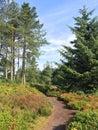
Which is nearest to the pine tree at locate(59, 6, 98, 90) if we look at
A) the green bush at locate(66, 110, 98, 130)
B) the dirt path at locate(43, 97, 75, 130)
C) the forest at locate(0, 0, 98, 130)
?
the forest at locate(0, 0, 98, 130)

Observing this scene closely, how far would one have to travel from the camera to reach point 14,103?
55.4ft

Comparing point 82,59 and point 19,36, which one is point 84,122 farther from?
point 19,36

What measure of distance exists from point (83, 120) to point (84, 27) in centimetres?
1671

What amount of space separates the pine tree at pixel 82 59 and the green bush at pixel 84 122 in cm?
1251

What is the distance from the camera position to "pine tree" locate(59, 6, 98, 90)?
26859 millimetres

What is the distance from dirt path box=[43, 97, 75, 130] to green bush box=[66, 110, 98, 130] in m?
0.97

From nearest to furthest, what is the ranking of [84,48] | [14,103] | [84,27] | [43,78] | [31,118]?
[31,118]
[14,103]
[84,48]
[84,27]
[43,78]

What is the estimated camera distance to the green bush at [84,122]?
1307cm

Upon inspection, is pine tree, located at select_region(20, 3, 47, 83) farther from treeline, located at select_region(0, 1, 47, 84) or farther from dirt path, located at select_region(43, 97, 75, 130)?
dirt path, located at select_region(43, 97, 75, 130)

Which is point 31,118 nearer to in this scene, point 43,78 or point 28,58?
point 28,58

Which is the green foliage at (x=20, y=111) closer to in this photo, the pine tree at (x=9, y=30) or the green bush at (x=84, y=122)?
the green bush at (x=84, y=122)

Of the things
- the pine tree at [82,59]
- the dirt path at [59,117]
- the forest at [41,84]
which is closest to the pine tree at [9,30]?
the forest at [41,84]

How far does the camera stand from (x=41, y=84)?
37.1 m

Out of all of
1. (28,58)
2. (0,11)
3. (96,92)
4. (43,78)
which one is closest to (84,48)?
(96,92)
